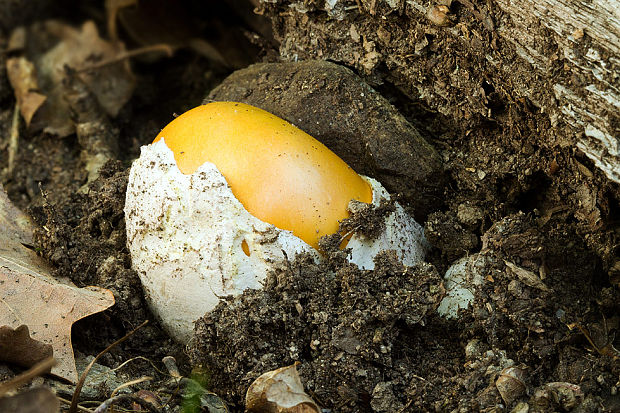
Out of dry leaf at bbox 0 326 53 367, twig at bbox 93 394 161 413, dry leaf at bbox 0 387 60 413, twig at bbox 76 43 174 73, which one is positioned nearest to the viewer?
dry leaf at bbox 0 387 60 413

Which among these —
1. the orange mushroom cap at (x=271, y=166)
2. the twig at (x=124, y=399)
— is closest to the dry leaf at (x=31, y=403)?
the twig at (x=124, y=399)

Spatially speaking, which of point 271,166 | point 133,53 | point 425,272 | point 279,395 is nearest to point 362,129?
point 271,166

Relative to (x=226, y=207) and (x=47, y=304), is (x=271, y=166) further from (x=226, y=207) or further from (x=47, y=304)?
(x=47, y=304)

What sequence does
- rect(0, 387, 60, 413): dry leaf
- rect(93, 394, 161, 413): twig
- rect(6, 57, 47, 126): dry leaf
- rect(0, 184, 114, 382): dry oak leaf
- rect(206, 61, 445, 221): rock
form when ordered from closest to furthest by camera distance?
rect(0, 387, 60, 413): dry leaf, rect(93, 394, 161, 413): twig, rect(0, 184, 114, 382): dry oak leaf, rect(206, 61, 445, 221): rock, rect(6, 57, 47, 126): dry leaf

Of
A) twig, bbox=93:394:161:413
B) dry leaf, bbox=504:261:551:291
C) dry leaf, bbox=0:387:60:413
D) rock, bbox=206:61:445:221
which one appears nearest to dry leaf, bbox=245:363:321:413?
twig, bbox=93:394:161:413

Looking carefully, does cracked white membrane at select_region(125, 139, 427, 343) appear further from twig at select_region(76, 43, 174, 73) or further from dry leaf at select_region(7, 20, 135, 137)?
twig at select_region(76, 43, 174, 73)

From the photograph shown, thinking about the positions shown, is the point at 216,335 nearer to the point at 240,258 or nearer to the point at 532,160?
the point at 240,258
